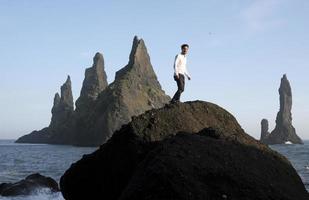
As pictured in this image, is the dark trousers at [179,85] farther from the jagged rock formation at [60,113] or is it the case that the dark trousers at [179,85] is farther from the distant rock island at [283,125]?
the distant rock island at [283,125]

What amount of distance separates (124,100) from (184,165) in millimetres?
123872

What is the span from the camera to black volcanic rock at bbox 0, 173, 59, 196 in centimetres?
2245

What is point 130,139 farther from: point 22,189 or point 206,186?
point 22,189

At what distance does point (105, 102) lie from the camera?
449 feet

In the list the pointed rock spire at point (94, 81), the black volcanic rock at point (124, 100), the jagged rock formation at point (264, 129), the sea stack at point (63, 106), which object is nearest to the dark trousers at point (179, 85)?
the black volcanic rock at point (124, 100)

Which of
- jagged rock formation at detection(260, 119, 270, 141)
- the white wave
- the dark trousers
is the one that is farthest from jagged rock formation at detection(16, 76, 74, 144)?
the dark trousers

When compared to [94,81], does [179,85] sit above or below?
below

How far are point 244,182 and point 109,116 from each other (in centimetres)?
11911

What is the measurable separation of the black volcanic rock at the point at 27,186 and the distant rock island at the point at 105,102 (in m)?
99.5

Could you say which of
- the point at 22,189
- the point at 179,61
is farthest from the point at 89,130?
the point at 179,61

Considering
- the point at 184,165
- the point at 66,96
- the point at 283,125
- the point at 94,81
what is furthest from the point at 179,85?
the point at 66,96

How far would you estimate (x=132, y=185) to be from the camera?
8.66m

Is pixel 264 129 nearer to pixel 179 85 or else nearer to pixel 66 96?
pixel 66 96

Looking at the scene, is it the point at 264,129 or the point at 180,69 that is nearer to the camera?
the point at 180,69
